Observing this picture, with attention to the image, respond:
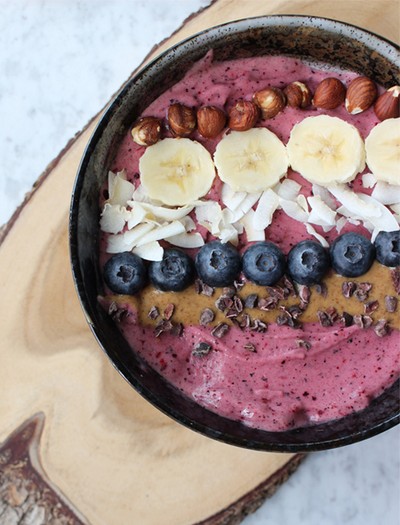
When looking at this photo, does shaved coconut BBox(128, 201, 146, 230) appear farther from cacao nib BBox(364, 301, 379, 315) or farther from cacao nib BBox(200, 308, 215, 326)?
cacao nib BBox(364, 301, 379, 315)

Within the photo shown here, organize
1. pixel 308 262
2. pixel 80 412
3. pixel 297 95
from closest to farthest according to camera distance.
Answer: pixel 308 262 < pixel 297 95 < pixel 80 412

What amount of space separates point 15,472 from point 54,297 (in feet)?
1.86

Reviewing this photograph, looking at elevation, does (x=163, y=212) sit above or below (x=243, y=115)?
below

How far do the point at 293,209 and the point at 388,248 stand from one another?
0.98 ft

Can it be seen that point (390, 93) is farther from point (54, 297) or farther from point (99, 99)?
point (54, 297)

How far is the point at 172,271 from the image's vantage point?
212cm

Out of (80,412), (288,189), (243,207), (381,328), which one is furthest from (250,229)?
(80,412)

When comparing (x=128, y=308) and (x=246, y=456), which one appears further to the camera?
A: (x=246, y=456)

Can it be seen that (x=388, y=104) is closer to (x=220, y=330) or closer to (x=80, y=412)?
(x=220, y=330)

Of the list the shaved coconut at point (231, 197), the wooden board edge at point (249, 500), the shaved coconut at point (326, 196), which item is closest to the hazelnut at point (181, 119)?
the shaved coconut at point (231, 197)

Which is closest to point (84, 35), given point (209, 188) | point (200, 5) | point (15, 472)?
point (200, 5)

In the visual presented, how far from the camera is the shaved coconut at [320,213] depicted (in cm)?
213

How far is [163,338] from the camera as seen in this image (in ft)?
7.17

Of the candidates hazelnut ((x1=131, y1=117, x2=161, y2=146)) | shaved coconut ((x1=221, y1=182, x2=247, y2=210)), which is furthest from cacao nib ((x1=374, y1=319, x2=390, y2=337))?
hazelnut ((x1=131, y1=117, x2=161, y2=146))
